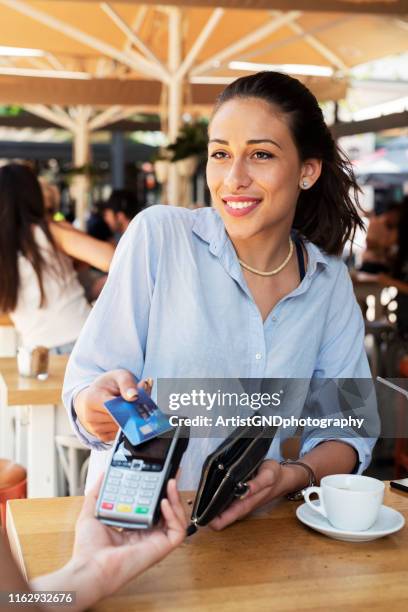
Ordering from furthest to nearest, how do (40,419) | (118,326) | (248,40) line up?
(248,40), (40,419), (118,326)

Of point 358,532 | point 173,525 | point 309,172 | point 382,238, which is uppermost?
point 309,172

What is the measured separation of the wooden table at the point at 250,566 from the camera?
3.57 ft

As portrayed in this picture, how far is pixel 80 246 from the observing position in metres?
3.96

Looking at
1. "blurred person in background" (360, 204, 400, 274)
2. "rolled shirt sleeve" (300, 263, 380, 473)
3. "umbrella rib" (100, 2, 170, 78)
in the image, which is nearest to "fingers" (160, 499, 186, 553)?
"rolled shirt sleeve" (300, 263, 380, 473)

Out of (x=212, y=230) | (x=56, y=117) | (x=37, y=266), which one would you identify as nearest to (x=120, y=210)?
(x=37, y=266)

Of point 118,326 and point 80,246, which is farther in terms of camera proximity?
point 80,246

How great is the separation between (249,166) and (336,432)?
1.83 ft

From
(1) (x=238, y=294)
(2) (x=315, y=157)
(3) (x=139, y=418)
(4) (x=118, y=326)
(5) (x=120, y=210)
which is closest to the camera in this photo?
(3) (x=139, y=418)

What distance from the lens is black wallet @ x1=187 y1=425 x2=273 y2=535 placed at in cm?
125

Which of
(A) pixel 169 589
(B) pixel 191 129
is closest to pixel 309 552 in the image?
(A) pixel 169 589

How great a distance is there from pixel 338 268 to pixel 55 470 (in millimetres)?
1636

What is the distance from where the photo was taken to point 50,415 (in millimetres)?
2998

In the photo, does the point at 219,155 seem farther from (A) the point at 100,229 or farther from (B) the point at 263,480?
(A) the point at 100,229

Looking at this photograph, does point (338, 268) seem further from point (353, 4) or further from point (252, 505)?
point (353, 4)
